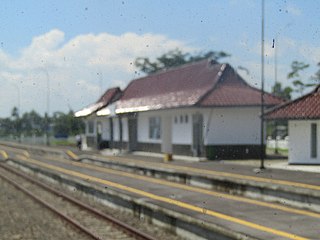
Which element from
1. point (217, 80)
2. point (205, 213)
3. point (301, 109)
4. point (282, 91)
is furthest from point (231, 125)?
point (282, 91)

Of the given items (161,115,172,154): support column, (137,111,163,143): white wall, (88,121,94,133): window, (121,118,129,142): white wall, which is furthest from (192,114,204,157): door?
(88,121,94,133): window

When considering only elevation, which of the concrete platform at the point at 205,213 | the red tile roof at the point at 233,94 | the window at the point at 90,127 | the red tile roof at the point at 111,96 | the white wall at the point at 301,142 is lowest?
the concrete platform at the point at 205,213

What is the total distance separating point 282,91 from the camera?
241ft

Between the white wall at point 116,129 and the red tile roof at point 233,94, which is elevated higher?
the red tile roof at point 233,94

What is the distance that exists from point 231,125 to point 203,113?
1.77 m

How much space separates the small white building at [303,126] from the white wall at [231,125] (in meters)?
4.82

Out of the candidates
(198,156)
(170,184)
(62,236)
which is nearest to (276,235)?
(62,236)

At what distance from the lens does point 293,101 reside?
86.0 feet

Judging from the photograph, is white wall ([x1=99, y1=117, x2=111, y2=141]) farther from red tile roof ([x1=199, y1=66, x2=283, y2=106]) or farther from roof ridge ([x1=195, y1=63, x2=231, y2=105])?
red tile roof ([x1=199, y1=66, x2=283, y2=106])

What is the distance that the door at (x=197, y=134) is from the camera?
31.1 m

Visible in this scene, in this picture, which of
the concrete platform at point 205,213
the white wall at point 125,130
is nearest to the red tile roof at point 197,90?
the white wall at point 125,130

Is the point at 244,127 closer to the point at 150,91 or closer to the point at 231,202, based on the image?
the point at 150,91

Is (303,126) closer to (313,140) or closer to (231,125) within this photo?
(313,140)

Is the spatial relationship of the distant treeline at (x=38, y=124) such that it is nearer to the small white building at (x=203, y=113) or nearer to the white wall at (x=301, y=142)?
the small white building at (x=203, y=113)
